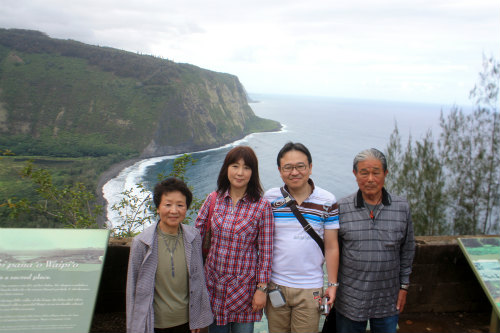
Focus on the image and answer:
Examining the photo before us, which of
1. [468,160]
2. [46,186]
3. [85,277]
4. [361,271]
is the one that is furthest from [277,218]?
[468,160]

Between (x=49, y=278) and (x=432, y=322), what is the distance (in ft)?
10.6

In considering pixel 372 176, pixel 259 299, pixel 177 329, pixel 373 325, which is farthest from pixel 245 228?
pixel 373 325

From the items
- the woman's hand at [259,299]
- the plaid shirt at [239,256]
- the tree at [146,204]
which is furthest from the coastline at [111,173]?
the woman's hand at [259,299]

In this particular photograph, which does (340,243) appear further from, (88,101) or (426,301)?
(88,101)

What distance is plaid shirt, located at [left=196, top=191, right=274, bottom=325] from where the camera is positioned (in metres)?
2.23

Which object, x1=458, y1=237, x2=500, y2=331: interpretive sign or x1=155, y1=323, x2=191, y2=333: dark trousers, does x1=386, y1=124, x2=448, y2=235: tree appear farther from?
x1=155, y1=323, x2=191, y2=333: dark trousers

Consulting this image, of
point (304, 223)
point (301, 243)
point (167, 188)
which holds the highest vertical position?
point (167, 188)

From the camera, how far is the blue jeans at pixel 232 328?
2312 millimetres

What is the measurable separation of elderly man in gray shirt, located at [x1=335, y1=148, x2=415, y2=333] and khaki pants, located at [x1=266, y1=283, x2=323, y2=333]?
24cm

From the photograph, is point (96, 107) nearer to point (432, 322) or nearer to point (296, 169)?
point (432, 322)

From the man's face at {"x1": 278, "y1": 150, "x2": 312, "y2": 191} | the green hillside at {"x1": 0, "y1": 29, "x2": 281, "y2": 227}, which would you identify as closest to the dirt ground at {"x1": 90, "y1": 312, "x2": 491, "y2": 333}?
the man's face at {"x1": 278, "y1": 150, "x2": 312, "y2": 191}

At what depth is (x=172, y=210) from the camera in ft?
7.35

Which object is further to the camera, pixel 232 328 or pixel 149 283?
pixel 232 328

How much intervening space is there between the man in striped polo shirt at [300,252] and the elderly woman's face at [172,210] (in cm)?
58
